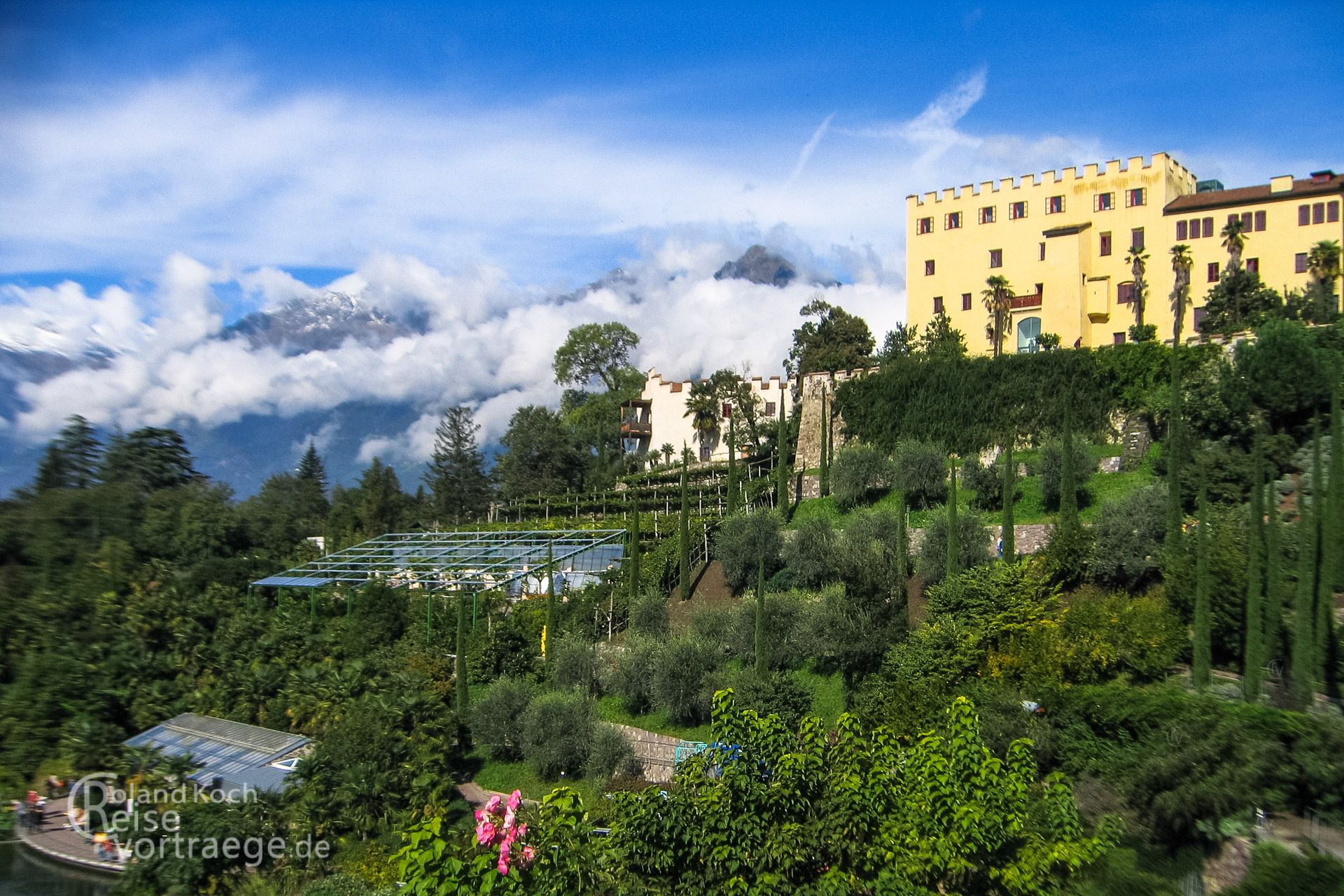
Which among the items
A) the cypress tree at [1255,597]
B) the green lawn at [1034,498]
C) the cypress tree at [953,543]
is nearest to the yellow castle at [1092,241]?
the green lawn at [1034,498]

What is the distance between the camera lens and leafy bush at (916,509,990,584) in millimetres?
25484

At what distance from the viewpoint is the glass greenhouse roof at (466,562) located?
30.8m

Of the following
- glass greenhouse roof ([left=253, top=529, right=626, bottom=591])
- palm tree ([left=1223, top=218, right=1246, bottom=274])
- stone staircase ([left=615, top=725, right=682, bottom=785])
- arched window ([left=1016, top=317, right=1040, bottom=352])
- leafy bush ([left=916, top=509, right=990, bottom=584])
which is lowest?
stone staircase ([left=615, top=725, right=682, bottom=785])

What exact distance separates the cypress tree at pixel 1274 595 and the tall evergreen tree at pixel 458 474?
120 ft

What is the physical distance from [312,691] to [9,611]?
7.06 m

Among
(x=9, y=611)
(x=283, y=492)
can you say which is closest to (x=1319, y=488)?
A: (x=9, y=611)

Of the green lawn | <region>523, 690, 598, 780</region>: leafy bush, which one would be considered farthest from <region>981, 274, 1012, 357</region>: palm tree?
<region>523, 690, 598, 780</region>: leafy bush

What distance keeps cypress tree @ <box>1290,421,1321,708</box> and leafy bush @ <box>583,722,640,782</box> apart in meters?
11.5

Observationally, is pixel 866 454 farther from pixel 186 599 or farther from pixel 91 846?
pixel 91 846

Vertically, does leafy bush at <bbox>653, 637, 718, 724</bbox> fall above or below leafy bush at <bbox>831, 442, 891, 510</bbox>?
below

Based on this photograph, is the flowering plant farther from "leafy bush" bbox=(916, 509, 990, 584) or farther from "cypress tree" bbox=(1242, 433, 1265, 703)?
"leafy bush" bbox=(916, 509, 990, 584)

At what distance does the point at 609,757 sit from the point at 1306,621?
1212 centimetres

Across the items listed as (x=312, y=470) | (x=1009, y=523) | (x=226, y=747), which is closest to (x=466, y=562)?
(x=226, y=747)

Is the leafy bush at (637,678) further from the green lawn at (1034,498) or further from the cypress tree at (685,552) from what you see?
the green lawn at (1034,498)
